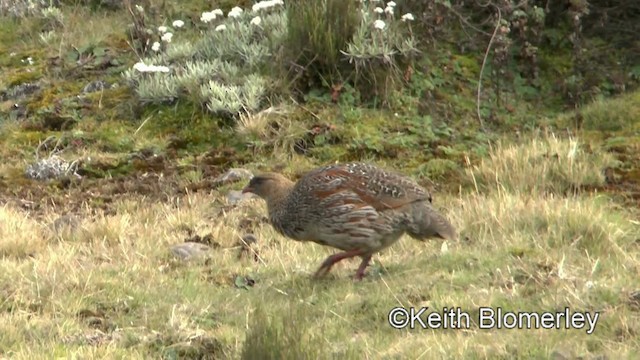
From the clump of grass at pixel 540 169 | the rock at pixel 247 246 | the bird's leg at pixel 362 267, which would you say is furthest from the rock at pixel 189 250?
the clump of grass at pixel 540 169

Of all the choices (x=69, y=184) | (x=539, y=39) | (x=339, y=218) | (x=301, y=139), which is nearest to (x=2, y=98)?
(x=69, y=184)

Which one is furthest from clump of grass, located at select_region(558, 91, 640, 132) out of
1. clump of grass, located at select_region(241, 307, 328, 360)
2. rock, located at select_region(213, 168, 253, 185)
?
clump of grass, located at select_region(241, 307, 328, 360)

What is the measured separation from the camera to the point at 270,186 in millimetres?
8266

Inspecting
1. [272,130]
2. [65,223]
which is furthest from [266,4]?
[65,223]

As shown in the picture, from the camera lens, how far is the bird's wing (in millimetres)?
7676

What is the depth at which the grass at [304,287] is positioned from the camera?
5.93m

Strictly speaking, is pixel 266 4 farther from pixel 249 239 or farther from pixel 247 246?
pixel 247 246

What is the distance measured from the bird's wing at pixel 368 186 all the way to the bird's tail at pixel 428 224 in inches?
3.7

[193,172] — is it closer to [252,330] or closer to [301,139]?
[301,139]

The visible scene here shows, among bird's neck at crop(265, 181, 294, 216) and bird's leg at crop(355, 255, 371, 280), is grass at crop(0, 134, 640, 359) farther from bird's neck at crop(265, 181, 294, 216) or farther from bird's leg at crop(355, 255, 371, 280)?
bird's neck at crop(265, 181, 294, 216)

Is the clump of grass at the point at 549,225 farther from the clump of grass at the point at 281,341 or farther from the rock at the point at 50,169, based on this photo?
the rock at the point at 50,169

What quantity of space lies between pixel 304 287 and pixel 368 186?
0.83m

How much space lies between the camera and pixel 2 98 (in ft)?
44.6

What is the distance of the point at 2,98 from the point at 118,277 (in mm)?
6634
